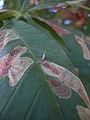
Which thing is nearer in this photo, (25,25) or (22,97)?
(22,97)

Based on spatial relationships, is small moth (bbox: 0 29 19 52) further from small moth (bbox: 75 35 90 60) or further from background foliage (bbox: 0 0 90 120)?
small moth (bbox: 75 35 90 60)

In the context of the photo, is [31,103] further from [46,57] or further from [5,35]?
[5,35]

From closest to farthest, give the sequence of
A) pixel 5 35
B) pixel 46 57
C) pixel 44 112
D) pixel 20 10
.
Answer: pixel 44 112
pixel 46 57
pixel 5 35
pixel 20 10

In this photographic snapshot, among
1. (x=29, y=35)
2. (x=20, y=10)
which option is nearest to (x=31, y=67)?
(x=29, y=35)

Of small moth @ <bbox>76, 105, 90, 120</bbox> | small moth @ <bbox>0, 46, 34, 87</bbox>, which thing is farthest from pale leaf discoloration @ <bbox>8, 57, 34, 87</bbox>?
small moth @ <bbox>76, 105, 90, 120</bbox>

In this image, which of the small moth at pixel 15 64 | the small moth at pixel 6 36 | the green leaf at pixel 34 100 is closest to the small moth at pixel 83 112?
the green leaf at pixel 34 100

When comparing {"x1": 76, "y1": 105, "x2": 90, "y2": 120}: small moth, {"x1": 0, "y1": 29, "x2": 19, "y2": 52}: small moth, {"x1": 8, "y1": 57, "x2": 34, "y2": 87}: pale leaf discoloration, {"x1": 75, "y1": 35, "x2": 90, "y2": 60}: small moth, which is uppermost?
{"x1": 0, "y1": 29, "x2": 19, "y2": 52}: small moth
